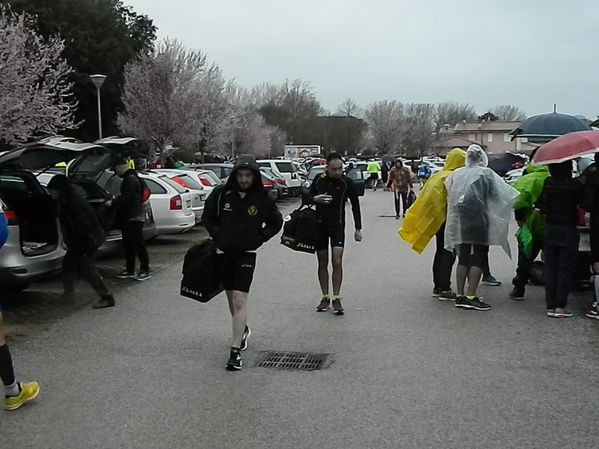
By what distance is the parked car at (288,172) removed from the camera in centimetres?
3199

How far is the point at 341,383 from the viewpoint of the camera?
5738 millimetres

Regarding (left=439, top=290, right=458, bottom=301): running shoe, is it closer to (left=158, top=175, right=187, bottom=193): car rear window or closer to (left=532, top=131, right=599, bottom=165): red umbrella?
(left=532, top=131, right=599, bottom=165): red umbrella

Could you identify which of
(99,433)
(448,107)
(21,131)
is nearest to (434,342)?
(99,433)

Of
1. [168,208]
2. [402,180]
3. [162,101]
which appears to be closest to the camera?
[168,208]

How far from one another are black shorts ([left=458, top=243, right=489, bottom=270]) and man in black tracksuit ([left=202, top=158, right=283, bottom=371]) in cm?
291

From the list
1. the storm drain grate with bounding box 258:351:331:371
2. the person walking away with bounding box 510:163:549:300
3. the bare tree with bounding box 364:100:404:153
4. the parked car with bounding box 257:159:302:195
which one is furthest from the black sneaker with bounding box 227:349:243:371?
the bare tree with bounding box 364:100:404:153

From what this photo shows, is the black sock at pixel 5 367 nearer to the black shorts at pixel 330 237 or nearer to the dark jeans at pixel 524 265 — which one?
the black shorts at pixel 330 237

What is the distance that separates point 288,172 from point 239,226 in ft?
86.5

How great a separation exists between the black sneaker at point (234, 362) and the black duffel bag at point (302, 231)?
2.18 m

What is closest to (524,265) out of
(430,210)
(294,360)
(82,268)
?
(430,210)

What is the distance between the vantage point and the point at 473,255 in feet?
27.6

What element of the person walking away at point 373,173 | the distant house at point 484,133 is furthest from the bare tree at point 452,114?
the person walking away at point 373,173

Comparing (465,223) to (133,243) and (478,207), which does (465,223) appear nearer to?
(478,207)

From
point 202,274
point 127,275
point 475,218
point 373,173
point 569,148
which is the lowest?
point 127,275
